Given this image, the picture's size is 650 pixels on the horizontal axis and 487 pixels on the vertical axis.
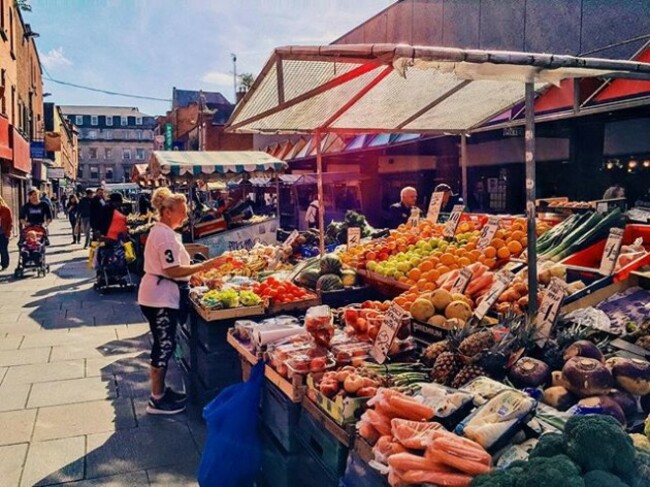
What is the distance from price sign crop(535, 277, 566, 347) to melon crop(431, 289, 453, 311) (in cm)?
71

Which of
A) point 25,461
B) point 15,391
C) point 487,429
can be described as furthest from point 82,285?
point 487,429

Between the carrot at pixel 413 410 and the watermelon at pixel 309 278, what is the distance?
3.28m

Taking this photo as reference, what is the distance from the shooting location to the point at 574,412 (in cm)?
237

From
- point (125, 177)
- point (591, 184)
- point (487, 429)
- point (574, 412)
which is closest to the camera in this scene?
point (487, 429)

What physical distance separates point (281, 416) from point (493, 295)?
1505 millimetres

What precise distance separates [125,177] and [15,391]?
9432 centimetres

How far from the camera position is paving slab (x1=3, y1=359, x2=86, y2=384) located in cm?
582

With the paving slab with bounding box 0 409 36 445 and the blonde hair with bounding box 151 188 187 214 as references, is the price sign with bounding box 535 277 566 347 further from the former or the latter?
the paving slab with bounding box 0 409 36 445

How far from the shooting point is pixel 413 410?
2445mm

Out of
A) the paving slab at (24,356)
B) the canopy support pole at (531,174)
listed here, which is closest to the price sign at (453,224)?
the canopy support pole at (531,174)

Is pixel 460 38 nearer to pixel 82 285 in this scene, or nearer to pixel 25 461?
pixel 82 285

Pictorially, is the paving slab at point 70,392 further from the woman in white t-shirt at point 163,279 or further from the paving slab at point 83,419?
the woman in white t-shirt at point 163,279

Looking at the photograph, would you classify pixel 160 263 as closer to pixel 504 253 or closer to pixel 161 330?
pixel 161 330

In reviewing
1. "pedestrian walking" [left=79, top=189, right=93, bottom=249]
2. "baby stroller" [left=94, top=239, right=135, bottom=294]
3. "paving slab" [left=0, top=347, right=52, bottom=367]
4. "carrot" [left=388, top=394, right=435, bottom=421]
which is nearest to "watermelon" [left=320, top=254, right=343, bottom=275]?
"carrot" [left=388, top=394, right=435, bottom=421]
